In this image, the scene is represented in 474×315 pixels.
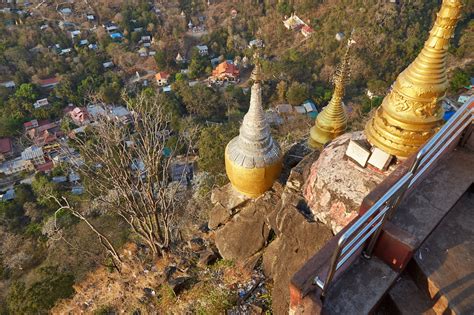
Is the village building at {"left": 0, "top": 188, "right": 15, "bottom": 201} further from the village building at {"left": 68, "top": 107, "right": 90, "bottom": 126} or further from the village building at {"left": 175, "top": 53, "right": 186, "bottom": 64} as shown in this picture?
the village building at {"left": 175, "top": 53, "right": 186, "bottom": 64}

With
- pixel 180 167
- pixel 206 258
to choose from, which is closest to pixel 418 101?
pixel 206 258

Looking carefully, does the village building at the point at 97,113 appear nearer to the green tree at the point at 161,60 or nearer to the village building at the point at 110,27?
the green tree at the point at 161,60

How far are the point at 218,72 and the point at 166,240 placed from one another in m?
35.2

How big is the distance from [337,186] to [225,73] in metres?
36.7

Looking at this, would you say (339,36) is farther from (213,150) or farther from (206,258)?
(206,258)

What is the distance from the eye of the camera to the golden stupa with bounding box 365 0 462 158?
5.59 m

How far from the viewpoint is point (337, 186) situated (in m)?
7.11

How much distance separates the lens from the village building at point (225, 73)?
42.0m

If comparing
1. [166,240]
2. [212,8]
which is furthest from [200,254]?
[212,8]

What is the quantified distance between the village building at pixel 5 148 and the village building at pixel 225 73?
889 inches

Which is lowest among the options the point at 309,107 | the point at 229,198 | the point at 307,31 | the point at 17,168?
the point at 17,168

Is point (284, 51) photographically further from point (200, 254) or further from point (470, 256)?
point (470, 256)

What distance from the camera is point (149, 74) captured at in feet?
152

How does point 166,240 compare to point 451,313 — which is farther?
point 166,240
